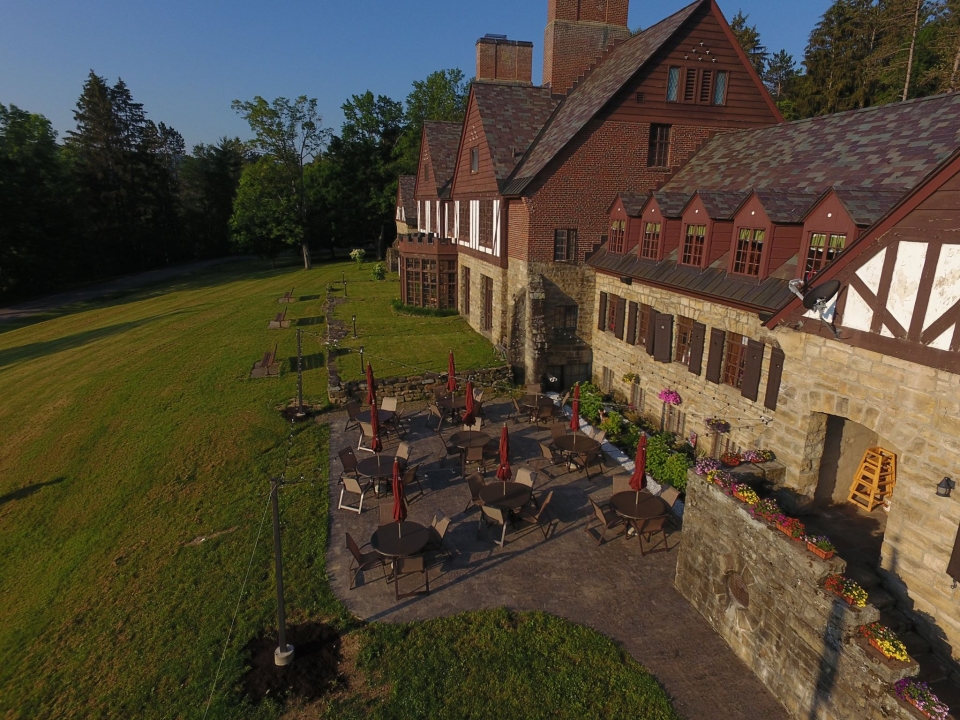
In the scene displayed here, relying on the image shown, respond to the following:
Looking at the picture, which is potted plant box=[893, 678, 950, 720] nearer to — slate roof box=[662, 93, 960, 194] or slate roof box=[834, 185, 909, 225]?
slate roof box=[834, 185, 909, 225]

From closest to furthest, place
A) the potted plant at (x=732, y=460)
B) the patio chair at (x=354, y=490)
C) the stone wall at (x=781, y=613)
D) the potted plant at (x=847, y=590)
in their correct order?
1. the stone wall at (x=781, y=613)
2. the potted plant at (x=847, y=590)
3. the potted plant at (x=732, y=460)
4. the patio chair at (x=354, y=490)

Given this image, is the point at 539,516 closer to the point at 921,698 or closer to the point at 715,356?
the point at 715,356

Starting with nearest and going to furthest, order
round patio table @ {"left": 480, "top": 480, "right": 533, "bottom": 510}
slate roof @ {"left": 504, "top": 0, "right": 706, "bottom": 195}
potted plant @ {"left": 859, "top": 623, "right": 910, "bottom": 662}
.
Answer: potted plant @ {"left": 859, "top": 623, "right": 910, "bottom": 662}
round patio table @ {"left": 480, "top": 480, "right": 533, "bottom": 510}
slate roof @ {"left": 504, "top": 0, "right": 706, "bottom": 195}

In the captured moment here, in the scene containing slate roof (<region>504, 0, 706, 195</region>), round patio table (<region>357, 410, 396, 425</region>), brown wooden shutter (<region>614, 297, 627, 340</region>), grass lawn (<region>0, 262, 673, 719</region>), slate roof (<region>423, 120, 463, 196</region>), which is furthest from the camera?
slate roof (<region>423, 120, 463, 196</region>)

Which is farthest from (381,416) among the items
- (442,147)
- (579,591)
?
(442,147)

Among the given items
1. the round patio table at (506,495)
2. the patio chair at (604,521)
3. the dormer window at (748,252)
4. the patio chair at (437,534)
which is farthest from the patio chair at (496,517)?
the dormer window at (748,252)

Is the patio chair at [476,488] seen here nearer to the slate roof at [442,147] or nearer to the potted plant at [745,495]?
the potted plant at [745,495]

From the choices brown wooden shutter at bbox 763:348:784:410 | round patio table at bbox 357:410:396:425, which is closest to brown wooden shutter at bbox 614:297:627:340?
brown wooden shutter at bbox 763:348:784:410
